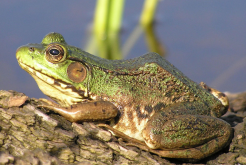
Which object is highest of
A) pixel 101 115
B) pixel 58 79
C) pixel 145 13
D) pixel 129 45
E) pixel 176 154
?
pixel 145 13

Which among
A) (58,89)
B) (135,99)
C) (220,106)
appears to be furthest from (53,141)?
(220,106)

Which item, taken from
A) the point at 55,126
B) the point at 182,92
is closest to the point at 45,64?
the point at 55,126

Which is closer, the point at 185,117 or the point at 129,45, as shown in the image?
the point at 185,117

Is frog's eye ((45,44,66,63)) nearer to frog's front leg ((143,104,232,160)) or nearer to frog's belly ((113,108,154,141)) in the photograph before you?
frog's belly ((113,108,154,141))

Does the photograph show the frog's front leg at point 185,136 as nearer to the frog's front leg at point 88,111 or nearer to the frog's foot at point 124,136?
the frog's foot at point 124,136

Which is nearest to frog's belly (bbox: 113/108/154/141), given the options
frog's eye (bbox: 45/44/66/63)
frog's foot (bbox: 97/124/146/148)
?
frog's foot (bbox: 97/124/146/148)

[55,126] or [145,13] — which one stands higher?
[145,13]

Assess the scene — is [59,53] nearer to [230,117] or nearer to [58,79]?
[58,79]
